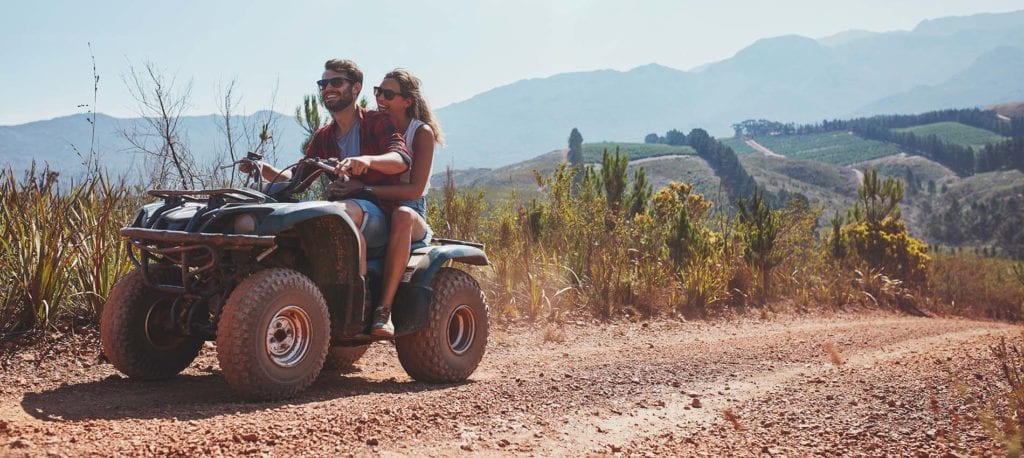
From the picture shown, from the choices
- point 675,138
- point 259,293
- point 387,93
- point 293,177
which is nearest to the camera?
point 259,293

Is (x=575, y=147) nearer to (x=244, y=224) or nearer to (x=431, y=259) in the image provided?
(x=431, y=259)

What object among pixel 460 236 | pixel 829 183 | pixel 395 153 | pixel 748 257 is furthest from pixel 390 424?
pixel 829 183

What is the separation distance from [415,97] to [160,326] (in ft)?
6.95

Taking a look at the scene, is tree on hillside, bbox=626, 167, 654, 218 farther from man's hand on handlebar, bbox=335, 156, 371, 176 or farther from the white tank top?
man's hand on handlebar, bbox=335, 156, 371, 176

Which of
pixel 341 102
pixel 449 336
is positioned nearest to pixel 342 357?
pixel 449 336

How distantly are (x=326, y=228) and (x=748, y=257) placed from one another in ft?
32.7

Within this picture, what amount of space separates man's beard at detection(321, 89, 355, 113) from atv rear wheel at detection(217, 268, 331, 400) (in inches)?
52.9

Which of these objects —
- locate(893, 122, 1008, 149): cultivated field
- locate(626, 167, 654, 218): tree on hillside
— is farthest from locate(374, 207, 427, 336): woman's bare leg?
locate(893, 122, 1008, 149): cultivated field

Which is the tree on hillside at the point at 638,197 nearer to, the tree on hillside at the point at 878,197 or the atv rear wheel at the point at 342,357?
the tree on hillside at the point at 878,197

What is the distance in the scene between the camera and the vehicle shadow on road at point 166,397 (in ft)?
12.2

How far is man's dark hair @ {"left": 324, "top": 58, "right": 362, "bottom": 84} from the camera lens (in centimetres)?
511

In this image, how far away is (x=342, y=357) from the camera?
5793 mm

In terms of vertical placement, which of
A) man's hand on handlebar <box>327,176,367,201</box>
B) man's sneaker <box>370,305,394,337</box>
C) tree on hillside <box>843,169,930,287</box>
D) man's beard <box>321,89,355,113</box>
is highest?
man's beard <box>321,89,355,113</box>

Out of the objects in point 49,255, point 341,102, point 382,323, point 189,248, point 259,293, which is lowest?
point 382,323
